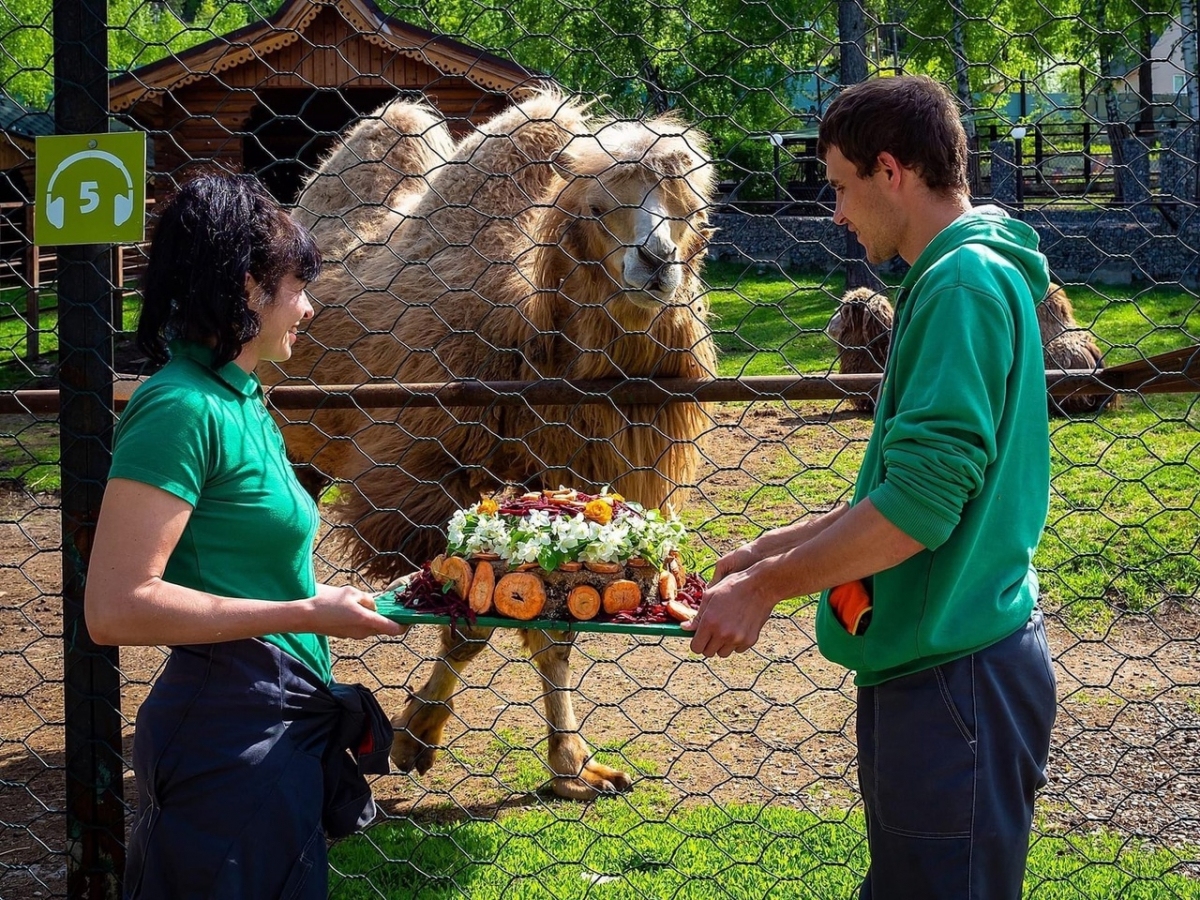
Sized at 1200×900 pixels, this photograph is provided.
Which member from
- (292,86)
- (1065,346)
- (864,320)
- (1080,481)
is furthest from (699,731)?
(292,86)

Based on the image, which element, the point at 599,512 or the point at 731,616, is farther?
the point at 599,512

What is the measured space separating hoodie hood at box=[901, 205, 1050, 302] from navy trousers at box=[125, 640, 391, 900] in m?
1.55

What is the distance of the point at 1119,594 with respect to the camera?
6.36 meters

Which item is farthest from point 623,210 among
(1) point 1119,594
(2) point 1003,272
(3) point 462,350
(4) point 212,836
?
(1) point 1119,594

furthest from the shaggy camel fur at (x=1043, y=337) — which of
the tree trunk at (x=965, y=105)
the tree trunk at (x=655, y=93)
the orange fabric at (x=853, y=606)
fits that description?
the orange fabric at (x=853, y=606)

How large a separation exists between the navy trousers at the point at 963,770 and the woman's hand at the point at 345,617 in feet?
3.36

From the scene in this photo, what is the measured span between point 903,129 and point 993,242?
0.28 m

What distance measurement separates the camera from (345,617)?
2.44 m

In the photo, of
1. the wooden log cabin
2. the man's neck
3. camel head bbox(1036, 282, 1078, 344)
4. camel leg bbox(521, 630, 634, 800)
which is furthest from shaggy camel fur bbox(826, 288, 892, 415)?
the man's neck

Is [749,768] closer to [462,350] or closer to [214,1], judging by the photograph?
[462,350]

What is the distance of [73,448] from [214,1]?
156cm

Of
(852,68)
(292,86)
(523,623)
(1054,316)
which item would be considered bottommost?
(523,623)

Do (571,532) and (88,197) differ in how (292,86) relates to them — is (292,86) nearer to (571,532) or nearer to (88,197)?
(88,197)

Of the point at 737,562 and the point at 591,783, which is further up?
the point at 737,562
